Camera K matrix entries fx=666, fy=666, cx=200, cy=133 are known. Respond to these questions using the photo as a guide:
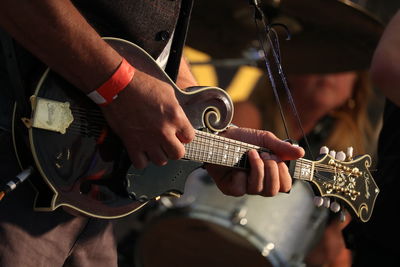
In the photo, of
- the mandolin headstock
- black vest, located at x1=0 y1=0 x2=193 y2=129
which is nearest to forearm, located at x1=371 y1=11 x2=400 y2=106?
the mandolin headstock

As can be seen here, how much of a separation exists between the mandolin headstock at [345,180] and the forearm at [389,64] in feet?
0.92

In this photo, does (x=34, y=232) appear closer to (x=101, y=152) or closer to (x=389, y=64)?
(x=101, y=152)

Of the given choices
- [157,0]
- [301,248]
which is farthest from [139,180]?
[301,248]

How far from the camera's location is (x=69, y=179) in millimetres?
1525

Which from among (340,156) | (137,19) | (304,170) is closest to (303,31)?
(340,156)

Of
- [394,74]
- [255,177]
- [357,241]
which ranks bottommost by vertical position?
[357,241]

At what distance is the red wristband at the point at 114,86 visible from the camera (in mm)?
1485

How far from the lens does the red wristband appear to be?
58.5 inches

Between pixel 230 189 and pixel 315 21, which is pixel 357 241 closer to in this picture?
pixel 230 189

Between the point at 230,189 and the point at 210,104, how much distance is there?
265 mm

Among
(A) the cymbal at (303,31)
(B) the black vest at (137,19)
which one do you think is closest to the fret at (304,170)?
(B) the black vest at (137,19)

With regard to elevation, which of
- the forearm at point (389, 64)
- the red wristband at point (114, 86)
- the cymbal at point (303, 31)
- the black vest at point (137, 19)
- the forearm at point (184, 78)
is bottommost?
the cymbal at point (303, 31)

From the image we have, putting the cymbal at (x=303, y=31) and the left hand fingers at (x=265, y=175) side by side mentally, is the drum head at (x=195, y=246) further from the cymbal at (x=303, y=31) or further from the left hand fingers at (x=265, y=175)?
the left hand fingers at (x=265, y=175)

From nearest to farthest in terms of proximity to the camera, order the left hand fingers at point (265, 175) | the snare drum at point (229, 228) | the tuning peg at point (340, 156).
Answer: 1. the left hand fingers at point (265, 175)
2. the tuning peg at point (340, 156)
3. the snare drum at point (229, 228)
